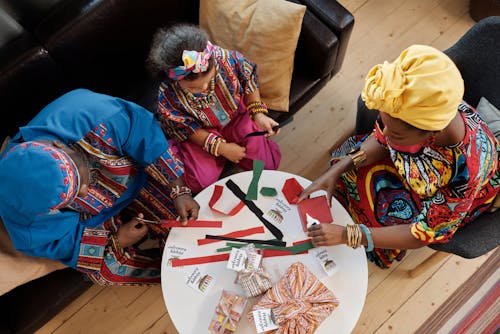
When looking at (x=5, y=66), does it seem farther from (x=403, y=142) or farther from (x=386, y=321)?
(x=386, y=321)

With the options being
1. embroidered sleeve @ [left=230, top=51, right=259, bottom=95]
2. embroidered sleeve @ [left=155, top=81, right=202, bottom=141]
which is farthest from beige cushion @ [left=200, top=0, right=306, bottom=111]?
embroidered sleeve @ [left=155, top=81, right=202, bottom=141]

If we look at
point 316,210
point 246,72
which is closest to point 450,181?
point 316,210

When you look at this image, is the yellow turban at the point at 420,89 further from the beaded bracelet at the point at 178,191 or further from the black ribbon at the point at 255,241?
the beaded bracelet at the point at 178,191

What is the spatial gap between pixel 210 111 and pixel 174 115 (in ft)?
0.55

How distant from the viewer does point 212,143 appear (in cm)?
186

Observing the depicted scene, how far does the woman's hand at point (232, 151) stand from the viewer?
188 centimetres

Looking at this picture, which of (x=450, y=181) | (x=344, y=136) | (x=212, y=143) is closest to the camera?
(x=450, y=181)

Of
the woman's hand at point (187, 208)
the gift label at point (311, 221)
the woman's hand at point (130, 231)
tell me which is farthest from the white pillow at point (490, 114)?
the woman's hand at point (130, 231)

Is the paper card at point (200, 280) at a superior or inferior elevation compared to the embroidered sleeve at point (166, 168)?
inferior

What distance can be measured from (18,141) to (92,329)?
118 centimetres

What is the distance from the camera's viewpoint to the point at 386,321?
2068mm

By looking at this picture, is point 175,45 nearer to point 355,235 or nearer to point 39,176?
point 39,176

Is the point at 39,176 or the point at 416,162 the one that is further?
the point at 416,162

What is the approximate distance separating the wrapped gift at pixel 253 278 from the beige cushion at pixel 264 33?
876 millimetres
